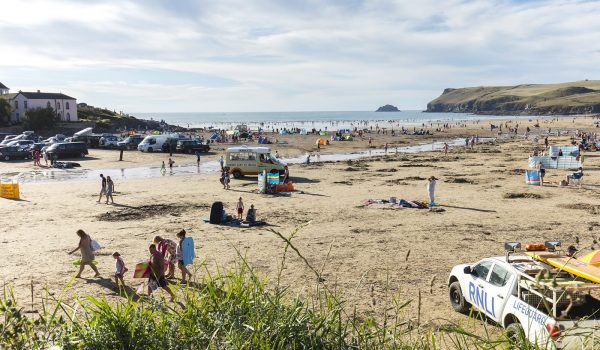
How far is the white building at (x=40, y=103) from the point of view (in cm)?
8112

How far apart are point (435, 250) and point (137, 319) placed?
477 inches

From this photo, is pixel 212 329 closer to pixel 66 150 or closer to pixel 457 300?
pixel 457 300

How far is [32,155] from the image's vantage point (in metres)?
44.2

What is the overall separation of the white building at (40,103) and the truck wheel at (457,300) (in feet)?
A: 276

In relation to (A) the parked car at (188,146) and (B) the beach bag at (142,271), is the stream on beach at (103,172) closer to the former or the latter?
(A) the parked car at (188,146)

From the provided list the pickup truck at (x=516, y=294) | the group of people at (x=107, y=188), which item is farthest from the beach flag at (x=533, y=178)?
the group of people at (x=107, y=188)

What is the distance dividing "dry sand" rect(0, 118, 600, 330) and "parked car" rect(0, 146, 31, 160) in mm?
16275

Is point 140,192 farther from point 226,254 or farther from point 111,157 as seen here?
point 111,157

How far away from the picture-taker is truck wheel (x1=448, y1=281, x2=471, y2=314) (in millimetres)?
10484

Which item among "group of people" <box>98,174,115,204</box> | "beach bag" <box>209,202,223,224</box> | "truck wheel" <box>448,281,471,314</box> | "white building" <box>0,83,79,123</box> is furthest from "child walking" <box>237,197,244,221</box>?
"white building" <box>0,83,79,123</box>

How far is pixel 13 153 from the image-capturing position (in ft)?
142

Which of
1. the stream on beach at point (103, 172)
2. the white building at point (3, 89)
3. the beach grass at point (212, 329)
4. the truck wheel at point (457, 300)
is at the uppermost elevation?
the white building at point (3, 89)

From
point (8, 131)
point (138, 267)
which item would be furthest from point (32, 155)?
point (138, 267)

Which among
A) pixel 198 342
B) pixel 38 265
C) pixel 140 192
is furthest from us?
pixel 140 192
